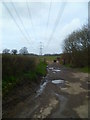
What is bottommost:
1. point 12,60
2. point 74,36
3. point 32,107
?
point 32,107

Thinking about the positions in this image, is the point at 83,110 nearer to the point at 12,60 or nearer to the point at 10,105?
the point at 10,105

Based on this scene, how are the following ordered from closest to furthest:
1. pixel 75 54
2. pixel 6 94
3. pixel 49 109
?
pixel 49 109 < pixel 6 94 < pixel 75 54

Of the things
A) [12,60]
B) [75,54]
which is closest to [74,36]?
[75,54]

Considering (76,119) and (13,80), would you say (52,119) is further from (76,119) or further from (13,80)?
(13,80)

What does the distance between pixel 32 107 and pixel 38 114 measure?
1416mm

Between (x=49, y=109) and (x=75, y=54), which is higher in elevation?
(x=75, y=54)

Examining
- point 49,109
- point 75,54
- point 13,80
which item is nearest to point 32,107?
point 49,109

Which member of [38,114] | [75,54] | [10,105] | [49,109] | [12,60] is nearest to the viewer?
[38,114]

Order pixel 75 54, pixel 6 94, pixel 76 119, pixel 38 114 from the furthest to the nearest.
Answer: pixel 75 54, pixel 6 94, pixel 38 114, pixel 76 119

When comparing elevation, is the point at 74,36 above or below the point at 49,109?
above

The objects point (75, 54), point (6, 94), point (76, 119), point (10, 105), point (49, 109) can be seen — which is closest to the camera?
point (76, 119)

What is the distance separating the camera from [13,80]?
14438 mm

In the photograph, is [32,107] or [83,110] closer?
[83,110]

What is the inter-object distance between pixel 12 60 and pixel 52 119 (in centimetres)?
770
